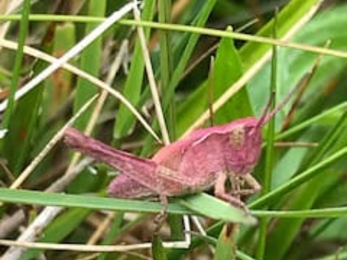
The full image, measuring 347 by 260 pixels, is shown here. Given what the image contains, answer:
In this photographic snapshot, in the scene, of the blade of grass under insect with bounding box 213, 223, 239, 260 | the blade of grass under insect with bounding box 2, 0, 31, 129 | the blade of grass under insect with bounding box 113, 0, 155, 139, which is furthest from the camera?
the blade of grass under insect with bounding box 113, 0, 155, 139

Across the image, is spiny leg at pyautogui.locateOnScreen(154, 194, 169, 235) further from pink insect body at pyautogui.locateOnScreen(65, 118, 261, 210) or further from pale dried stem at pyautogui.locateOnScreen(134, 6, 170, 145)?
pale dried stem at pyautogui.locateOnScreen(134, 6, 170, 145)

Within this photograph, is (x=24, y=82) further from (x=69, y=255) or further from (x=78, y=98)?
(x=69, y=255)

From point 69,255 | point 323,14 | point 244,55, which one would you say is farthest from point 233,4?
point 69,255

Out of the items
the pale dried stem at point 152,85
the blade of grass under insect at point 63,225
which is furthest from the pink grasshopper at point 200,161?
the blade of grass under insect at point 63,225

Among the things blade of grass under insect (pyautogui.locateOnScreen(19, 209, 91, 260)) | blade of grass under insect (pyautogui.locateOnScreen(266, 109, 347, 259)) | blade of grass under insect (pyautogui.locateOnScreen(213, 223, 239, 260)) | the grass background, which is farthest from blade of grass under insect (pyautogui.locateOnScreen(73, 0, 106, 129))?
blade of grass under insect (pyautogui.locateOnScreen(213, 223, 239, 260))

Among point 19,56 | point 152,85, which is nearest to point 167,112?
point 152,85

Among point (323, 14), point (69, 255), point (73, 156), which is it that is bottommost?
point (69, 255)
